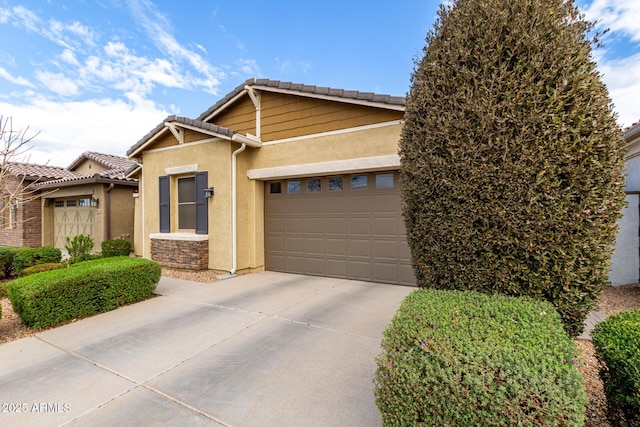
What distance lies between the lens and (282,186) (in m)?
8.05

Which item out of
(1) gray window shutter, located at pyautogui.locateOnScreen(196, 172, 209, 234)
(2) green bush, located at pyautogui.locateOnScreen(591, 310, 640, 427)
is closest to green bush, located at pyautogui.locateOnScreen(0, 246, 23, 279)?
(1) gray window shutter, located at pyautogui.locateOnScreen(196, 172, 209, 234)

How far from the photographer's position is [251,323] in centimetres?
432

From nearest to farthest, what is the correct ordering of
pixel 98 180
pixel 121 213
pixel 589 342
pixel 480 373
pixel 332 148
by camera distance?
pixel 480 373 < pixel 589 342 < pixel 332 148 < pixel 98 180 < pixel 121 213

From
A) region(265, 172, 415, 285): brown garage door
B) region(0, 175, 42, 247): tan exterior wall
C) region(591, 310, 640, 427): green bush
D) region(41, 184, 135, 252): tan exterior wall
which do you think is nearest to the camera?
region(591, 310, 640, 427): green bush

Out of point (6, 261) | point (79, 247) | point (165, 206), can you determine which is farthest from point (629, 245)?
point (6, 261)

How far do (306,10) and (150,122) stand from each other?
39.2 feet

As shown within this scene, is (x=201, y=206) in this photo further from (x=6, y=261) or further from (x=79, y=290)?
(x=6, y=261)

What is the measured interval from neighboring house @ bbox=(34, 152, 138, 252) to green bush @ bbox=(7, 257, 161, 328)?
6.68m

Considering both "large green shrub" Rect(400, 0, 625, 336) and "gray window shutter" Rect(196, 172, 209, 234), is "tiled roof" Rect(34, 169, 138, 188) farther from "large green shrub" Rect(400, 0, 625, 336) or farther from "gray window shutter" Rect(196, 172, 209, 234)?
"large green shrub" Rect(400, 0, 625, 336)

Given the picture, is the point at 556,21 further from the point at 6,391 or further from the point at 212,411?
the point at 6,391

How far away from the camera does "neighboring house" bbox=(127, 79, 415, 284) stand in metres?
6.63

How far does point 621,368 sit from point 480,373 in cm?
109

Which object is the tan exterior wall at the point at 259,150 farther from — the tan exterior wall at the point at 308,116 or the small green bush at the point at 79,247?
the small green bush at the point at 79,247

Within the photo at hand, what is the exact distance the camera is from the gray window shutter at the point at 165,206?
852 cm
